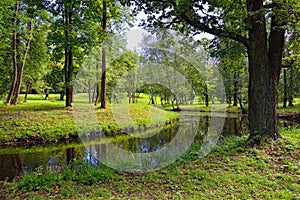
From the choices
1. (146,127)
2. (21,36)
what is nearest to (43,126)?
(146,127)

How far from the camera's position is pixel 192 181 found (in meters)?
4.32

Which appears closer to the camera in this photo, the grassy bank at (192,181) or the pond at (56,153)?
the grassy bank at (192,181)

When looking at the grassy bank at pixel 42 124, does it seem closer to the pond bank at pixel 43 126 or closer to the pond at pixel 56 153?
the pond bank at pixel 43 126

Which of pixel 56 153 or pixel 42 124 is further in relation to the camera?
pixel 42 124

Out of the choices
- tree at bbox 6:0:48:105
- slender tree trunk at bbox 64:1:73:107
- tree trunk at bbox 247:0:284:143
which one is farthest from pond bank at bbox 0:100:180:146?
tree trunk at bbox 247:0:284:143

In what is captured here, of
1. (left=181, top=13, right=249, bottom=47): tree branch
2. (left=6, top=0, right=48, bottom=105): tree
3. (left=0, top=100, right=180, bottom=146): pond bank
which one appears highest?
(left=6, top=0, right=48, bottom=105): tree

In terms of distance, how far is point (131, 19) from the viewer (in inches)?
640

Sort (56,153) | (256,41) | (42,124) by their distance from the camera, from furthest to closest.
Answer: (42,124) < (56,153) < (256,41)

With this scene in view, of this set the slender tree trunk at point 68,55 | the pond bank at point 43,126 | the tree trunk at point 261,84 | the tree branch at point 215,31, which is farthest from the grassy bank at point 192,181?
the slender tree trunk at point 68,55

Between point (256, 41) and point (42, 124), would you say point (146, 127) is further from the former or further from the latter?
point (256, 41)

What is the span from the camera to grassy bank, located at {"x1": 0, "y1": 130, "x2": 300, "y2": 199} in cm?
388

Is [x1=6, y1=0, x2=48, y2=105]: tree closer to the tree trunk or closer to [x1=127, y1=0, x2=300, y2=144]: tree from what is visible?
[x1=127, y1=0, x2=300, y2=144]: tree

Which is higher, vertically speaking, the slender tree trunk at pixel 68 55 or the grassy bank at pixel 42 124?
the slender tree trunk at pixel 68 55

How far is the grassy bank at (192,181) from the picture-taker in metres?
3.88
